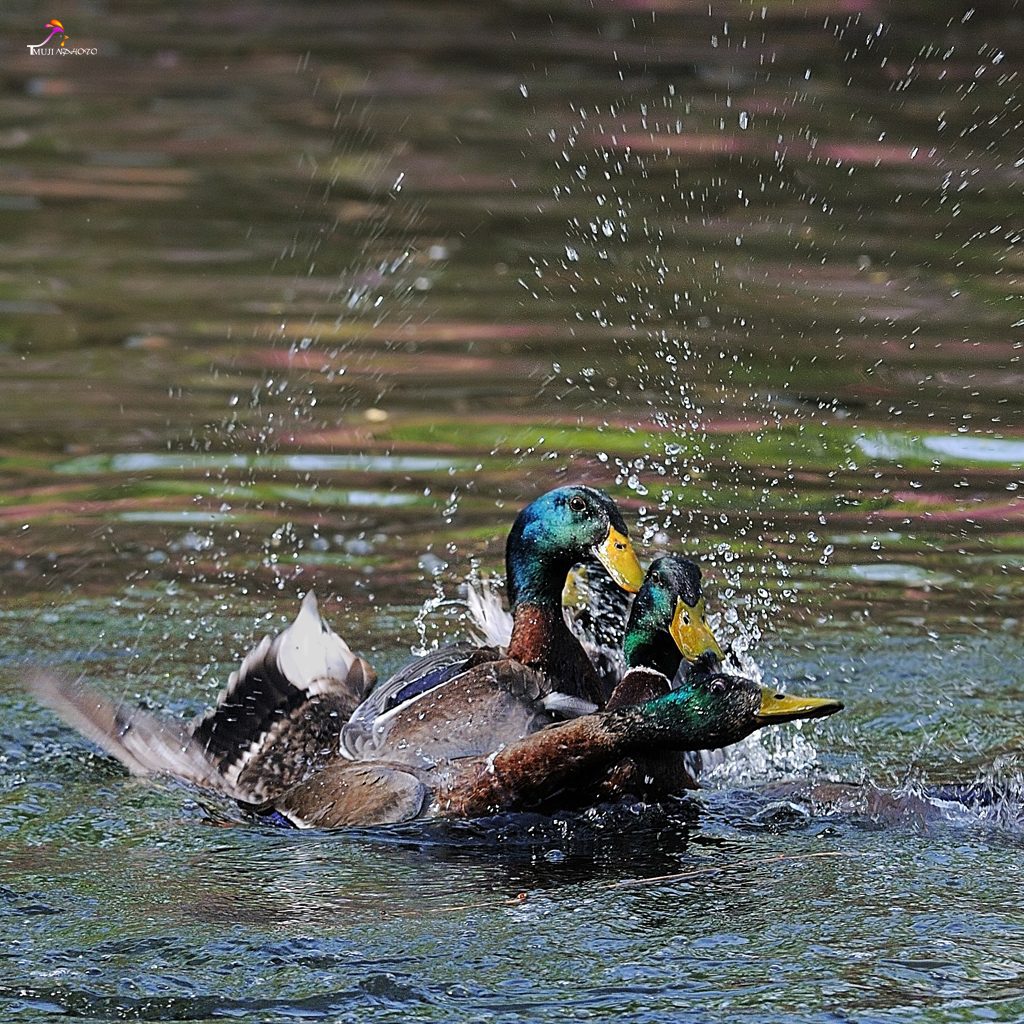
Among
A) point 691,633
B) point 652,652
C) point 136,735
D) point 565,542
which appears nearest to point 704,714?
point 691,633

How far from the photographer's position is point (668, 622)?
580cm

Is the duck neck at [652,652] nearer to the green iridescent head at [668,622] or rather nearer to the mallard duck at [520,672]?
the green iridescent head at [668,622]

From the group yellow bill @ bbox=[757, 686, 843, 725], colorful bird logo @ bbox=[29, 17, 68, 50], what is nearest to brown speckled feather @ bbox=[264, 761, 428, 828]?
yellow bill @ bbox=[757, 686, 843, 725]

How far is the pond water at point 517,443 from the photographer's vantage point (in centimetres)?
469

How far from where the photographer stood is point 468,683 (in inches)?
232

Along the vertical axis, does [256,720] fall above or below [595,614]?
below

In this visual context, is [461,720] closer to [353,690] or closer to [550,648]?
[550,648]

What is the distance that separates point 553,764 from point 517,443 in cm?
356

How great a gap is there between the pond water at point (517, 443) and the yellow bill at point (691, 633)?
447mm

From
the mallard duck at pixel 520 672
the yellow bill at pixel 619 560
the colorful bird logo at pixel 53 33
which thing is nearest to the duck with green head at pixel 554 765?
the mallard duck at pixel 520 672

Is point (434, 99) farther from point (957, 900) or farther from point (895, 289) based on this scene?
point (957, 900)

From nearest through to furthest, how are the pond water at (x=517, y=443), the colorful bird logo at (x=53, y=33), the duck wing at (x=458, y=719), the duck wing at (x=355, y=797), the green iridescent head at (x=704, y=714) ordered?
the pond water at (x=517, y=443) → the green iridescent head at (x=704, y=714) → the duck wing at (x=355, y=797) → the duck wing at (x=458, y=719) → the colorful bird logo at (x=53, y=33)

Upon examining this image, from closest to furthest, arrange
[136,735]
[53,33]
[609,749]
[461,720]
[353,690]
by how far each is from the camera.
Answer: [609,749]
[461,720]
[136,735]
[353,690]
[53,33]

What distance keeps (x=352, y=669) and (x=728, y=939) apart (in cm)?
210
